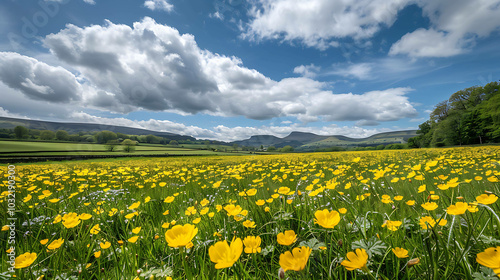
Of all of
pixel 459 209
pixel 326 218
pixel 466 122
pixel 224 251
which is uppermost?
pixel 466 122

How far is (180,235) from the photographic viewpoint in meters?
1.10

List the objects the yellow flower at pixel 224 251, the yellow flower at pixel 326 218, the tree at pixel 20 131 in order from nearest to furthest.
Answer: the yellow flower at pixel 224 251
the yellow flower at pixel 326 218
the tree at pixel 20 131

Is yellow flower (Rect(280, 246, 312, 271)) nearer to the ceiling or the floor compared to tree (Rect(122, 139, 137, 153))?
nearer to the ceiling

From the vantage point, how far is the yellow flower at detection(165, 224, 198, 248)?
1041 mm

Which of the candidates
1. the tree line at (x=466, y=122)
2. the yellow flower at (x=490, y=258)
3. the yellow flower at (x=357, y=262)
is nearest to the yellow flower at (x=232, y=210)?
the yellow flower at (x=357, y=262)

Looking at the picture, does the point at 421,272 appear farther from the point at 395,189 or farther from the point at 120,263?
the point at 120,263

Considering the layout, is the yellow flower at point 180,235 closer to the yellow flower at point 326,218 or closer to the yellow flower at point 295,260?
the yellow flower at point 295,260

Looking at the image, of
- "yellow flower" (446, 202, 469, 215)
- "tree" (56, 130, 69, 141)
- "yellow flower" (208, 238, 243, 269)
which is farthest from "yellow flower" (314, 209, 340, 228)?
"tree" (56, 130, 69, 141)

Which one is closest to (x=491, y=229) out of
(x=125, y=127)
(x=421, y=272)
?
(x=421, y=272)

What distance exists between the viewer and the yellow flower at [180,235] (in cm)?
104

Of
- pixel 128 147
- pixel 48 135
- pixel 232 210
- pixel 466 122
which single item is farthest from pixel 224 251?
pixel 466 122

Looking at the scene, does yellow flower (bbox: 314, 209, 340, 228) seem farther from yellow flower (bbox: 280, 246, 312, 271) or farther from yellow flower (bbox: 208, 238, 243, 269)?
yellow flower (bbox: 208, 238, 243, 269)

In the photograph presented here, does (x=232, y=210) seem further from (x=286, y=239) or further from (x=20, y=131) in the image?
(x=20, y=131)

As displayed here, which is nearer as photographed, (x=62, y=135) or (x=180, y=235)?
(x=180, y=235)
